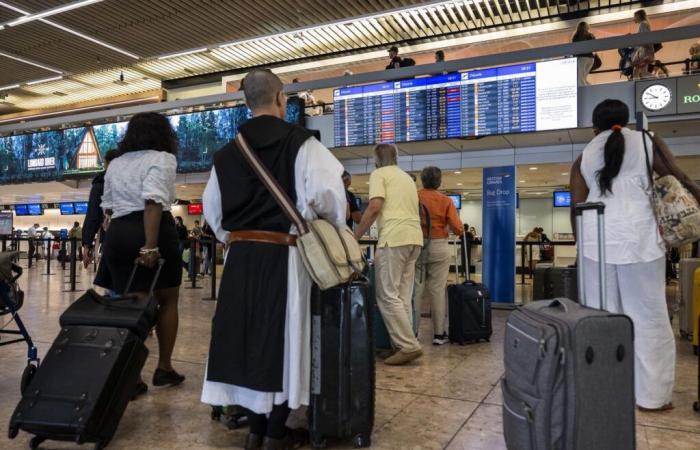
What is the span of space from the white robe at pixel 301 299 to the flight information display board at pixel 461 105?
19.3 feet

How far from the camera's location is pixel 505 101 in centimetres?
755

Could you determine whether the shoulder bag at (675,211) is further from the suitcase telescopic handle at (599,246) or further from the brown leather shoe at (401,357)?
the brown leather shoe at (401,357)

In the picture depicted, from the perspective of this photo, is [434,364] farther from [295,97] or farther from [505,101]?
[295,97]

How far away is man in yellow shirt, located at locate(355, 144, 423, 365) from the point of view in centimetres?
385

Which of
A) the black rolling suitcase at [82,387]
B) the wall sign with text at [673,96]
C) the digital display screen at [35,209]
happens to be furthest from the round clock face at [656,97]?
the digital display screen at [35,209]

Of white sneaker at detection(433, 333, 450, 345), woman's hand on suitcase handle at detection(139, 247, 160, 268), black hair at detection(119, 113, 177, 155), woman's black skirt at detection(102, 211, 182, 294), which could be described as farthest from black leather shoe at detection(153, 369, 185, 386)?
white sneaker at detection(433, 333, 450, 345)

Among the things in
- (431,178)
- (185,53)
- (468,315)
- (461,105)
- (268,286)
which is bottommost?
(468,315)

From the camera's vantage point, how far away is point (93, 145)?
10.6m

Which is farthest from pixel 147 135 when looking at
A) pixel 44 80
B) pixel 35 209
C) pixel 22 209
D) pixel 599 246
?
pixel 22 209

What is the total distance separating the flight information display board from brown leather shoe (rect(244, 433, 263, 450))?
630cm

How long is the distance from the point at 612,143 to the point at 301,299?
6.25ft

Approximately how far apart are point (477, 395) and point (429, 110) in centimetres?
560

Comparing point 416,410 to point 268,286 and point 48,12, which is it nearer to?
point 268,286

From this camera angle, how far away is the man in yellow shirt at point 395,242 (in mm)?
3846
